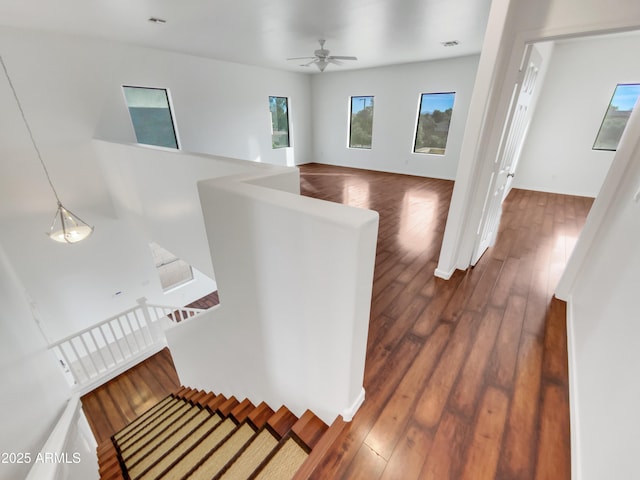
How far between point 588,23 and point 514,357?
2.09 m

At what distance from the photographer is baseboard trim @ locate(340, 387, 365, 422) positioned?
138 cm

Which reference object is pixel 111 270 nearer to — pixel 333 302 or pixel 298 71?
pixel 333 302

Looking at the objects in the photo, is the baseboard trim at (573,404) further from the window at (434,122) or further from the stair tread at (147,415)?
the window at (434,122)

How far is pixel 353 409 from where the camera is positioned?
141cm

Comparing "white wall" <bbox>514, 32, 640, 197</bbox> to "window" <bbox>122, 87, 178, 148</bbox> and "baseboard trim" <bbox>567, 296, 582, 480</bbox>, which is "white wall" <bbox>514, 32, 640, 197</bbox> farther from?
"window" <bbox>122, 87, 178, 148</bbox>

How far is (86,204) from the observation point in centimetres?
465

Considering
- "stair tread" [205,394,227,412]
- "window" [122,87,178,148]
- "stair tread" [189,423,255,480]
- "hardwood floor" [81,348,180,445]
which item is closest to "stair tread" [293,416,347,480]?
"stair tread" [189,423,255,480]

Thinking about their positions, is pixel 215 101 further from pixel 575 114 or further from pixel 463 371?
pixel 575 114

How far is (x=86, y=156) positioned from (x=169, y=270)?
3.24 metres

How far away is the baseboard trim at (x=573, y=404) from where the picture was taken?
1181 mm

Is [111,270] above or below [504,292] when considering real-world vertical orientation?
below

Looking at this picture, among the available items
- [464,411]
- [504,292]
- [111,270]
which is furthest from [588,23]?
[111,270]

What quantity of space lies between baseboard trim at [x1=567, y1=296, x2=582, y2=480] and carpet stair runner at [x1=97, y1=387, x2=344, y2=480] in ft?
3.39

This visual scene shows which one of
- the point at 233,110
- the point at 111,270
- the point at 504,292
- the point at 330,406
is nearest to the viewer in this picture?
the point at 330,406
